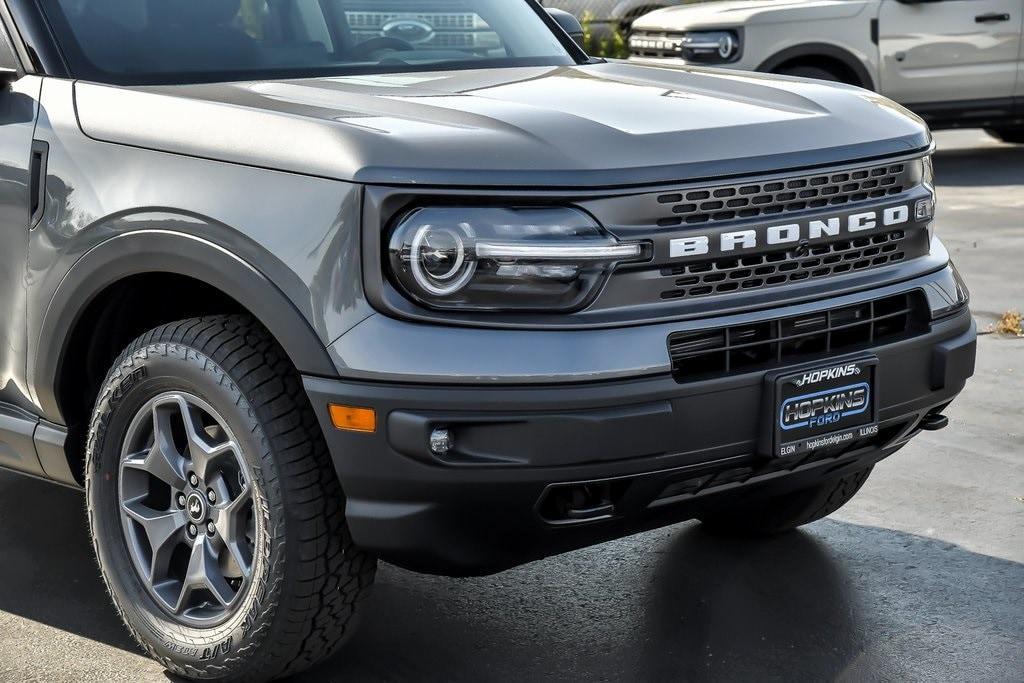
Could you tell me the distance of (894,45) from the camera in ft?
35.4

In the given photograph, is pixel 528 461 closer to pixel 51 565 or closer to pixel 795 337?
pixel 795 337

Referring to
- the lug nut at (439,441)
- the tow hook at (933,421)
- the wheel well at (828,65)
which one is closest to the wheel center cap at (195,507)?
the lug nut at (439,441)

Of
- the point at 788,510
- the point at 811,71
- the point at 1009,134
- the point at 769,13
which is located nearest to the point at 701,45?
the point at 769,13

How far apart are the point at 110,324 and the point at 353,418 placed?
859 millimetres

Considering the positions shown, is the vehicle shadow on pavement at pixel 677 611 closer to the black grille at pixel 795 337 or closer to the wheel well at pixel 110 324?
the wheel well at pixel 110 324

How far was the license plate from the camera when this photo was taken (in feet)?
9.29

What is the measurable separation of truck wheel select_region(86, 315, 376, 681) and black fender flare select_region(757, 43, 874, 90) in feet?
26.9

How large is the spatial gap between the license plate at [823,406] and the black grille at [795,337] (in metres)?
0.06

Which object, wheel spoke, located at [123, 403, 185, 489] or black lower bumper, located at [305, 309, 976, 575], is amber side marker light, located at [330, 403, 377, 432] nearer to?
black lower bumper, located at [305, 309, 976, 575]

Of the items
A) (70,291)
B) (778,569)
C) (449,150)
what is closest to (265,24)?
(70,291)

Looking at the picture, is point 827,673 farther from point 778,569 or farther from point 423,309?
point 423,309

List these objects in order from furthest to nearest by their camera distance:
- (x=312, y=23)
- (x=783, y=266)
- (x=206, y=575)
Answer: (x=312, y=23) < (x=206, y=575) < (x=783, y=266)

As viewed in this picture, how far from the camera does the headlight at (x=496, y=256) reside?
2.68 meters

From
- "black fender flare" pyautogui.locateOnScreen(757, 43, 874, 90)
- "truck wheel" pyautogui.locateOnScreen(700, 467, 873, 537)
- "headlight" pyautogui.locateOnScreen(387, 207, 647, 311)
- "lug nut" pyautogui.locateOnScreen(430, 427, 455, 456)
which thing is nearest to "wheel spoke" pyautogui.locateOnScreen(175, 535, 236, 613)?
"lug nut" pyautogui.locateOnScreen(430, 427, 455, 456)
